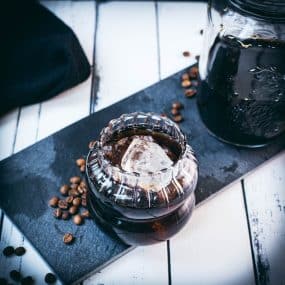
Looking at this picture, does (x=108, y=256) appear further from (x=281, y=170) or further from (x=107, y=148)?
(x=281, y=170)

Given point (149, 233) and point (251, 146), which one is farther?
point (251, 146)

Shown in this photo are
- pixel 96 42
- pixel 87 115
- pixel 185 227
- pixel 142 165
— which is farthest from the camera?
pixel 96 42

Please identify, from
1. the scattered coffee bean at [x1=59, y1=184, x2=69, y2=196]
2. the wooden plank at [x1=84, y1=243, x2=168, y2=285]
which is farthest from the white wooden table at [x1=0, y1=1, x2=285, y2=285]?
the scattered coffee bean at [x1=59, y1=184, x2=69, y2=196]

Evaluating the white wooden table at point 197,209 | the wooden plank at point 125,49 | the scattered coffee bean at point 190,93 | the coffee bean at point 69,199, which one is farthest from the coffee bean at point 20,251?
the scattered coffee bean at point 190,93

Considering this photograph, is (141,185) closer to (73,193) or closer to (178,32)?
(73,193)

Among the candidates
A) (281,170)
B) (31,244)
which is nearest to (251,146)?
(281,170)

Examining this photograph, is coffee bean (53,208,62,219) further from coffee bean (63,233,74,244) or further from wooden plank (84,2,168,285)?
wooden plank (84,2,168,285)

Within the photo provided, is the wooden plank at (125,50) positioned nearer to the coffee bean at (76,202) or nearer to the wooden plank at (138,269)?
the coffee bean at (76,202)
